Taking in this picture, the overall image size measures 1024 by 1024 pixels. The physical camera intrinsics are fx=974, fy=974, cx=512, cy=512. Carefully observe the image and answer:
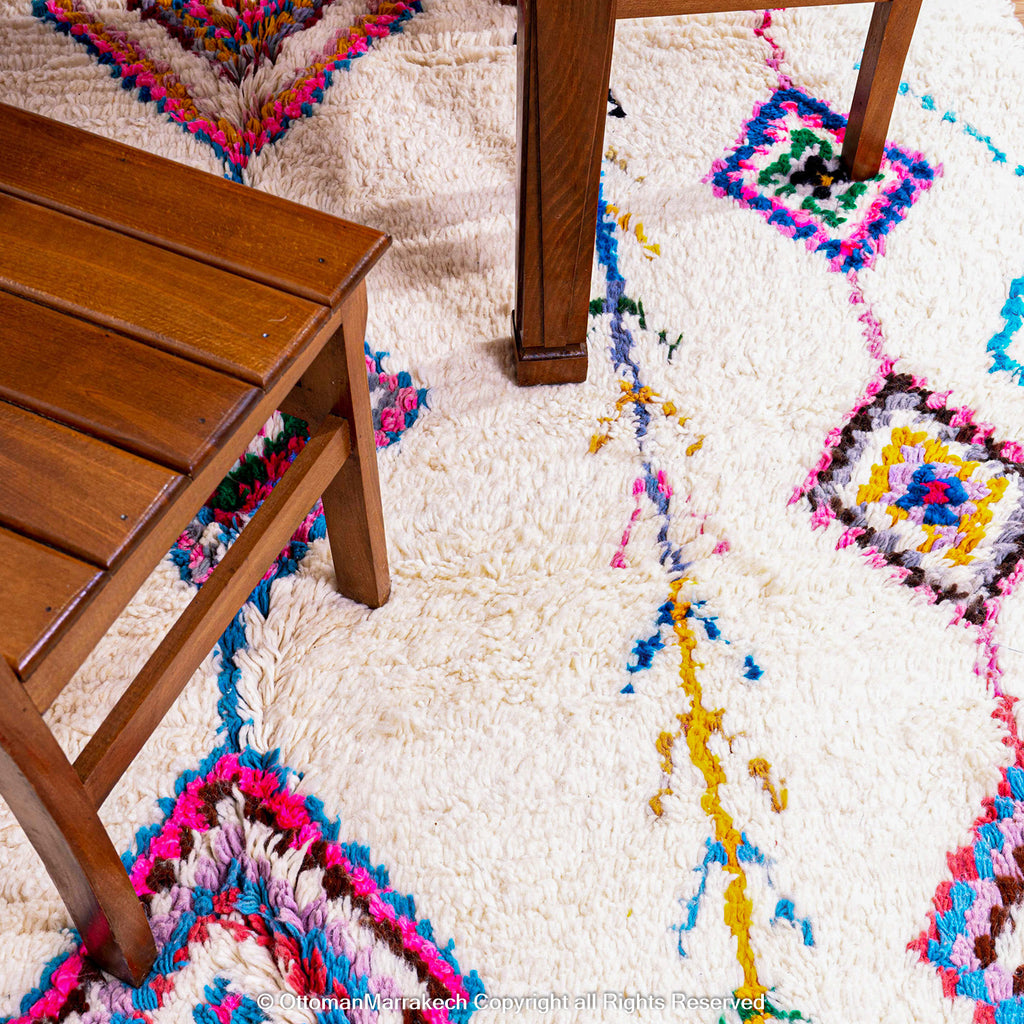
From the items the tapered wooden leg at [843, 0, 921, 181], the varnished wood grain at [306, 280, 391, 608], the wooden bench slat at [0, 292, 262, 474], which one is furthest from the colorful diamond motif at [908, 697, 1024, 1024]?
the tapered wooden leg at [843, 0, 921, 181]

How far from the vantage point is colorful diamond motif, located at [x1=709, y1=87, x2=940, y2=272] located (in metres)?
1.29

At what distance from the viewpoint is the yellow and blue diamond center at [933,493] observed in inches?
40.5

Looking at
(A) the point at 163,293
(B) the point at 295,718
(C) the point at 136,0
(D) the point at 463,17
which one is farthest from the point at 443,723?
(C) the point at 136,0

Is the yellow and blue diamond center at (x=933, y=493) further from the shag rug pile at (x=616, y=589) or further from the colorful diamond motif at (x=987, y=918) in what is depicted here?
the colorful diamond motif at (x=987, y=918)

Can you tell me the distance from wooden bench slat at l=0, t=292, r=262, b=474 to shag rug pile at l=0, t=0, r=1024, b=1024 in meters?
0.38

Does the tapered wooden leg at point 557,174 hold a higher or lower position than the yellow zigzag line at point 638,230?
higher

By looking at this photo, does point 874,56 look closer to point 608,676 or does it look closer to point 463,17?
point 463,17

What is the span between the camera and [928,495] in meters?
1.06

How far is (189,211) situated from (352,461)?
0.23 m

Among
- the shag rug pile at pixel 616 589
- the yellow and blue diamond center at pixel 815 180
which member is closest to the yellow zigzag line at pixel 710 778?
the shag rug pile at pixel 616 589

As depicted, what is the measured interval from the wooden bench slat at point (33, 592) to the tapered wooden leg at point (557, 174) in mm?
609

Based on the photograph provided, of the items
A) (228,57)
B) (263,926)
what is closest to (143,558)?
(263,926)

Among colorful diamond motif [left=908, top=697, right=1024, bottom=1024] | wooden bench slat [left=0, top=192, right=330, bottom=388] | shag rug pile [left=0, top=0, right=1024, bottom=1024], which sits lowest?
colorful diamond motif [left=908, top=697, right=1024, bottom=1024]

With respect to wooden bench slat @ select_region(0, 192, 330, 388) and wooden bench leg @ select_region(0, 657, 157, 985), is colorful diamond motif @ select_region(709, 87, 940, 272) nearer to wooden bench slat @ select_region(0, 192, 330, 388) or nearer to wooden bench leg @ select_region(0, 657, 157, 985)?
wooden bench slat @ select_region(0, 192, 330, 388)
